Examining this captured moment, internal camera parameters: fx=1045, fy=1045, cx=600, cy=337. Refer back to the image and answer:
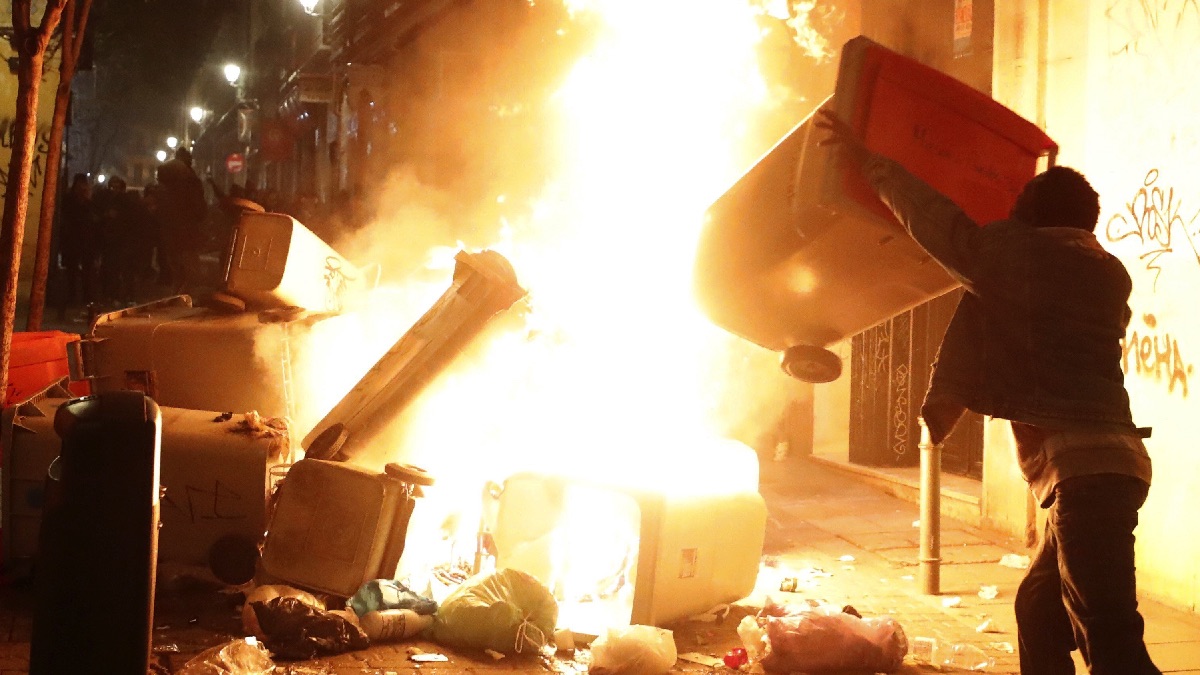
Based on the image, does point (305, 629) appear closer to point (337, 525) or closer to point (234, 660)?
point (234, 660)

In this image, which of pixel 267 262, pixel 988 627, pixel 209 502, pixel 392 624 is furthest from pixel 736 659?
pixel 267 262

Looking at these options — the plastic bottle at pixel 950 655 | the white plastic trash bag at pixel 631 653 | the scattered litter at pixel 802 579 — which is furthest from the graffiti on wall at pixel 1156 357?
the white plastic trash bag at pixel 631 653

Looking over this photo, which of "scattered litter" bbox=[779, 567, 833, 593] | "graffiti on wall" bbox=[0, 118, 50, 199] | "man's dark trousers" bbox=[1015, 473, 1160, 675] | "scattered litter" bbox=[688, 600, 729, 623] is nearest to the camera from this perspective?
"man's dark trousers" bbox=[1015, 473, 1160, 675]

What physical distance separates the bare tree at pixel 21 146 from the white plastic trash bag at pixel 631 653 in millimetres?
5283

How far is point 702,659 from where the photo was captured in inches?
204

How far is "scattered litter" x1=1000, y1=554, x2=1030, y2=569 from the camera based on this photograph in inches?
283

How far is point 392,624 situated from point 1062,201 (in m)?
3.66

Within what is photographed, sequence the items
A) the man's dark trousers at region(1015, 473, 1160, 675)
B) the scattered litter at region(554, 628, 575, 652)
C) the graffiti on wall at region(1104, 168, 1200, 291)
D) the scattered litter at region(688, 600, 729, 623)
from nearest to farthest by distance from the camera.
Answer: the man's dark trousers at region(1015, 473, 1160, 675), the scattered litter at region(554, 628, 575, 652), the scattered litter at region(688, 600, 729, 623), the graffiti on wall at region(1104, 168, 1200, 291)

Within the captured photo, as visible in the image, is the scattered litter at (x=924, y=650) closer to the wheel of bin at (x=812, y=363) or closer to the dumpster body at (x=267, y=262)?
the wheel of bin at (x=812, y=363)

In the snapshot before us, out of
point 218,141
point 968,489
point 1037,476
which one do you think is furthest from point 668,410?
point 218,141

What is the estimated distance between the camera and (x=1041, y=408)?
3400mm

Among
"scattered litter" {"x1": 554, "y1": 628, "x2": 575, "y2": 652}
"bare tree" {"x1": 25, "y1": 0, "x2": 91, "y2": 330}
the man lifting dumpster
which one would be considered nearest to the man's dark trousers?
the man lifting dumpster

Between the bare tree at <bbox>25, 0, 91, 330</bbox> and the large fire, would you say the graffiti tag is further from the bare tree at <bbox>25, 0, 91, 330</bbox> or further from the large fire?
the bare tree at <bbox>25, 0, 91, 330</bbox>

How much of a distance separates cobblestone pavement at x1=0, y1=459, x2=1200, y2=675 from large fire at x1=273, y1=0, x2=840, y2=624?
1.04 metres
